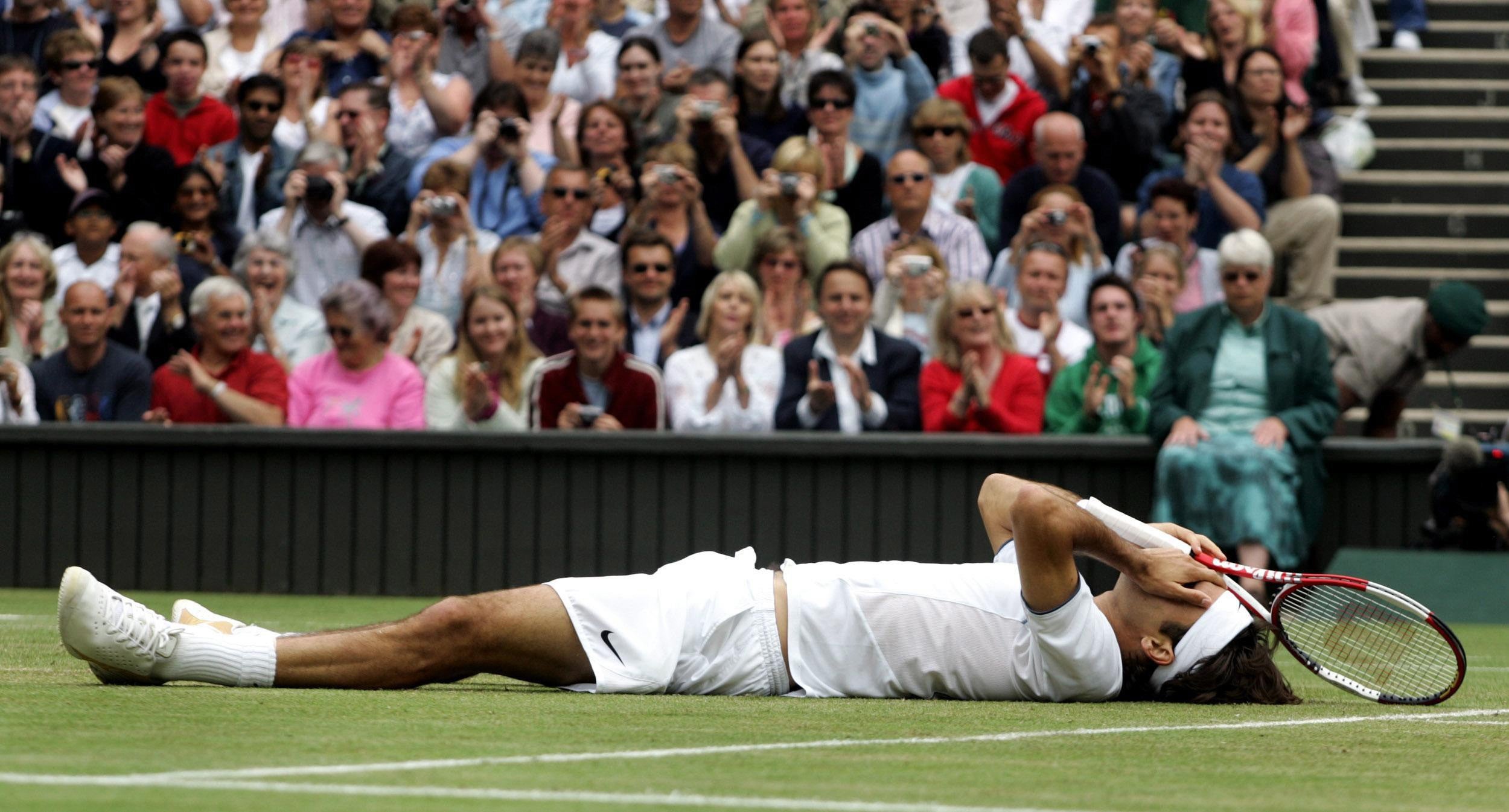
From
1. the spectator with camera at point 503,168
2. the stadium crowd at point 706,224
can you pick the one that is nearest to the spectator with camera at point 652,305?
the stadium crowd at point 706,224

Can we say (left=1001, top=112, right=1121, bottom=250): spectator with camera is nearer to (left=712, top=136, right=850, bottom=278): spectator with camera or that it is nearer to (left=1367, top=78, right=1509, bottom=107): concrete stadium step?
(left=712, top=136, right=850, bottom=278): spectator with camera

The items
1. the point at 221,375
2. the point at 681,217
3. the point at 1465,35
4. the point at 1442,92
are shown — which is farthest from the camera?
the point at 1465,35

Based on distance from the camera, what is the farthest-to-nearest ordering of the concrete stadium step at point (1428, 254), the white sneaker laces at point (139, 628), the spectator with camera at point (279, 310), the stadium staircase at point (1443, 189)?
the concrete stadium step at point (1428, 254) → the stadium staircase at point (1443, 189) → the spectator with camera at point (279, 310) → the white sneaker laces at point (139, 628)

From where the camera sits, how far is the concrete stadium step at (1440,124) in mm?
16500

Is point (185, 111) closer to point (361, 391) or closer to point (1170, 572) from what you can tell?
point (361, 391)

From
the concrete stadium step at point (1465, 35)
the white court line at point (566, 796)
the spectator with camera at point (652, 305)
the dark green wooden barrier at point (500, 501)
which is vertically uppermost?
the concrete stadium step at point (1465, 35)

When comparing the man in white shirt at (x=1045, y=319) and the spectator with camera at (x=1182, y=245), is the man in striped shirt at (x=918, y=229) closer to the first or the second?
the man in white shirt at (x=1045, y=319)

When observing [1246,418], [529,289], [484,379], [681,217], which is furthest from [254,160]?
[1246,418]

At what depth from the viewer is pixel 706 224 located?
1339cm

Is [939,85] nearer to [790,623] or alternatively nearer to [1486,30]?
[1486,30]

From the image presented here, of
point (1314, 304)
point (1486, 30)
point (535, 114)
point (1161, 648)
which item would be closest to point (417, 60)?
point (535, 114)

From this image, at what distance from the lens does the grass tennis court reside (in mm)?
4180

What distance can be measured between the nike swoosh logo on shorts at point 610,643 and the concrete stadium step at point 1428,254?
34.2 feet

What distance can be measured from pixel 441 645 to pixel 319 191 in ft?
26.5
